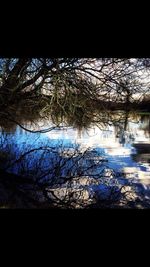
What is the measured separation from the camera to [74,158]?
10.1 feet

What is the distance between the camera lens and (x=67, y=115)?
329cm

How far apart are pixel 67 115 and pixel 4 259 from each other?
6.62ft

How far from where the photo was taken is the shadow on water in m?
→ 2.54

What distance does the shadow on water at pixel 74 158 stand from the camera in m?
2.54

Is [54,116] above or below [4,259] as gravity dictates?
above

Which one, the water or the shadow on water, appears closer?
the shadow on water

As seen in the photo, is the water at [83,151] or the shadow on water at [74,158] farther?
the water at [83,151]
